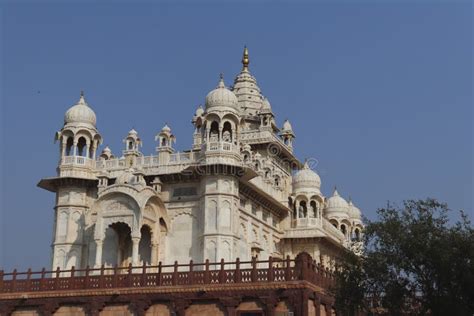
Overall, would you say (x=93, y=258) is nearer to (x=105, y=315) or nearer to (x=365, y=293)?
(x=105, y=315)

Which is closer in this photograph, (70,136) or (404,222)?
(404,222)

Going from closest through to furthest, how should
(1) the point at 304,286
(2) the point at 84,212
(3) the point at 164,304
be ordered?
(1) the point at 304,286 < (3) the point at 164,304 < (2) the point at 84,212

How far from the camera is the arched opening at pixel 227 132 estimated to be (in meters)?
39.0

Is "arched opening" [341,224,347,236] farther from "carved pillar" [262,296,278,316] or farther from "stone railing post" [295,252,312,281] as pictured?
"carved pillar" [262,296,278,316]

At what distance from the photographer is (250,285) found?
1155 inches

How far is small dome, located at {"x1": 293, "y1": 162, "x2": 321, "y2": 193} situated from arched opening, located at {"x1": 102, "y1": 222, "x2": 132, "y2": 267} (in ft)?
48.5

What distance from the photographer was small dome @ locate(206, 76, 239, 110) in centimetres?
3941

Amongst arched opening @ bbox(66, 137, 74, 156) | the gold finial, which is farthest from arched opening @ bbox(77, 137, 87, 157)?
the gold finial

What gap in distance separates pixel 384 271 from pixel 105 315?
41.3 ft

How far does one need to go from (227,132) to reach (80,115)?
881 centimetres

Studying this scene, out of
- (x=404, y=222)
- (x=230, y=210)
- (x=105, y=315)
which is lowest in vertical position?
(x=105, y=315)

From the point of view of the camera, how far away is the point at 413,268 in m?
25.6

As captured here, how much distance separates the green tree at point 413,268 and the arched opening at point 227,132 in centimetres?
1356

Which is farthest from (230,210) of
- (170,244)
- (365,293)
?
(365,293)
